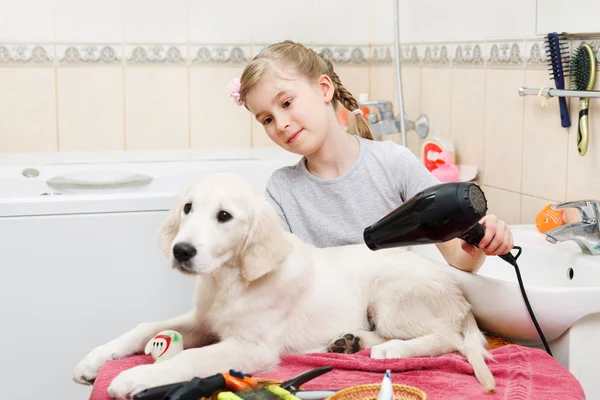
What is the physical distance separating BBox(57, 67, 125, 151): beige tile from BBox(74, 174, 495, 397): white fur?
2023 mm

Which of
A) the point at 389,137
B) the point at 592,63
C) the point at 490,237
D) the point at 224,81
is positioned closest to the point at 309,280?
the point at 490,237

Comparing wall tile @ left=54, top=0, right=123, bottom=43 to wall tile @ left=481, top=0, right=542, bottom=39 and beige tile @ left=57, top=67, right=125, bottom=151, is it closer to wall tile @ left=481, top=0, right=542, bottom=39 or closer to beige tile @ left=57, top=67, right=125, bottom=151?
beige tile @ left=57, top=67, right=125, bottom=151

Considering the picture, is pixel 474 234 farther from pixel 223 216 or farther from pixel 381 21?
pixel 381 21

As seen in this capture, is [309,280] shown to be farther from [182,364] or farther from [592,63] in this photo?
[592,63]

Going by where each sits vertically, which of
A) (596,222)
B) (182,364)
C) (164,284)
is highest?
(596,222)

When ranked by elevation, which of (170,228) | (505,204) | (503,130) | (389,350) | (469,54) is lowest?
(389,350)

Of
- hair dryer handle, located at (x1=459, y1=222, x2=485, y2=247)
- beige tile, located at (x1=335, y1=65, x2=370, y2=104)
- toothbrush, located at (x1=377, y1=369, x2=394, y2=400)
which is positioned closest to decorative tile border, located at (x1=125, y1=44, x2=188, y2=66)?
beige tile, located at (x1=335, y1=65, x2=370, y2=104)

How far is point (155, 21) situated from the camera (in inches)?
133

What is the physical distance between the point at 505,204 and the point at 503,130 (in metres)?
0.23

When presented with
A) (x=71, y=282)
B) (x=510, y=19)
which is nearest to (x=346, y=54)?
(x=510, y=19)

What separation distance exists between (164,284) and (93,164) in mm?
895

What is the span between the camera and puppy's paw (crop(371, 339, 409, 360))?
4.63ft

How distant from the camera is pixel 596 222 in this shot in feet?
5.74

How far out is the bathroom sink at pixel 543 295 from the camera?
4.71 ft
